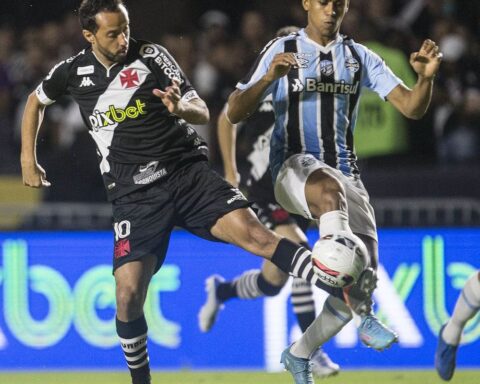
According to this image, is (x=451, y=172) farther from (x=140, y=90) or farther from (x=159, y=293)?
(x=140, y=90)

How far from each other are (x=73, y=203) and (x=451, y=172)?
118 inches

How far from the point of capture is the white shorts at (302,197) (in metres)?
6.45

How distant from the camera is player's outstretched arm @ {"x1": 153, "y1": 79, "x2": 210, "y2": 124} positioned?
5938mm

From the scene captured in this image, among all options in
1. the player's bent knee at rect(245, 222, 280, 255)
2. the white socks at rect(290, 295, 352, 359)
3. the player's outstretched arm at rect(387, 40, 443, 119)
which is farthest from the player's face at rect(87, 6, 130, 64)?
the white socks at rect(290, 295, 352, 359)

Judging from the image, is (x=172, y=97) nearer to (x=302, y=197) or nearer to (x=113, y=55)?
(x=113, y=55)

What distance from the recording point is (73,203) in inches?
377

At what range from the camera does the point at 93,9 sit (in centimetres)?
642

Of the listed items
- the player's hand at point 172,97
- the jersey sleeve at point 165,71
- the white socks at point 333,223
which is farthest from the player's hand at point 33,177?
the white socks at point 333,223

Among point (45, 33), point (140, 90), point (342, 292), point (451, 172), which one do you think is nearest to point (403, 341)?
point (451, 172)

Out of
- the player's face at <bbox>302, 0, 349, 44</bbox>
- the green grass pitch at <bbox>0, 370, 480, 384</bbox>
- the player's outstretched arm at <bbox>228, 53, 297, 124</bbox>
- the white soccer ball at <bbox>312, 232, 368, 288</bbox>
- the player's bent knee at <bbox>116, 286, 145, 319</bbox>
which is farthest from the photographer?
the green grass pitch at <bbox>0, 370, 480, 384</bbox>

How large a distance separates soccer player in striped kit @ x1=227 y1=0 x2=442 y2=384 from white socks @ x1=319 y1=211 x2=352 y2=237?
282 mm

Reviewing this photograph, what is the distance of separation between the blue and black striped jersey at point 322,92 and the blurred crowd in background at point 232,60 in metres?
3.03

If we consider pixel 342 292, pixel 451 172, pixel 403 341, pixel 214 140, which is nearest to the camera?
pixel 342 292

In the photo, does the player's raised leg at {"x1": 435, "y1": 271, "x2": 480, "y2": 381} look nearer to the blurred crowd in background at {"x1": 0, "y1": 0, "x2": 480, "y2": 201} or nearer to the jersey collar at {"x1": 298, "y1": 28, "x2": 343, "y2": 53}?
the jersey collar at {"x1": 298, "y1": 28, "x2": 343, "y2": 53}
